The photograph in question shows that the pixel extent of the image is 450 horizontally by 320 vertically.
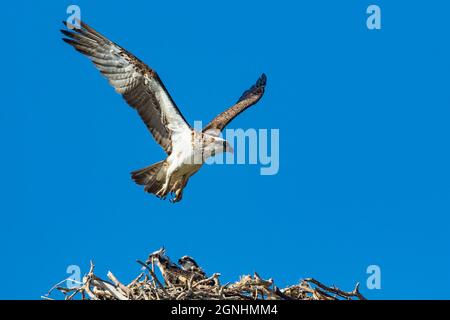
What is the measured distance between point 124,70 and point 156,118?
0.88 meters

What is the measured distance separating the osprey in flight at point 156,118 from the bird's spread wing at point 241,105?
0.03 metres

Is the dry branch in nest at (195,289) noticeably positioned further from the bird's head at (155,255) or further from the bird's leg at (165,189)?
the bird's leg at (165,189)

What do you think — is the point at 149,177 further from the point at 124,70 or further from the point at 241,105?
the point at 241,105

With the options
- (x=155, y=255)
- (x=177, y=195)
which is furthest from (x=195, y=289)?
(x=177, y=195)

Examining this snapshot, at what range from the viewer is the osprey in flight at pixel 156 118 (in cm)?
1493

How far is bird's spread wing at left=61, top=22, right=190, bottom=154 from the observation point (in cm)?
1491

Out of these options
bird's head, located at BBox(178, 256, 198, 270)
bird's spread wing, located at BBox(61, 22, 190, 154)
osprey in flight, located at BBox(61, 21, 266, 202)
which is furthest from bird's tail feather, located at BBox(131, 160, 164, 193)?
bird's head, located at BBox(178, 256, 198, 270)

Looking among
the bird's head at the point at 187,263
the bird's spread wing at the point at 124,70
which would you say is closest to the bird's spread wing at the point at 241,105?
the bird's spread wing at the point at 124,70

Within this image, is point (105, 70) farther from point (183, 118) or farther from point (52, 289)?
point (52, 289)

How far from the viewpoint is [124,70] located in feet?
49.1

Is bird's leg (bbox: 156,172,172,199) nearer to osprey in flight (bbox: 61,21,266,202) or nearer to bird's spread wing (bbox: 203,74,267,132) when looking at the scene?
osprey in flight (bbox: 61,21,266,202)
